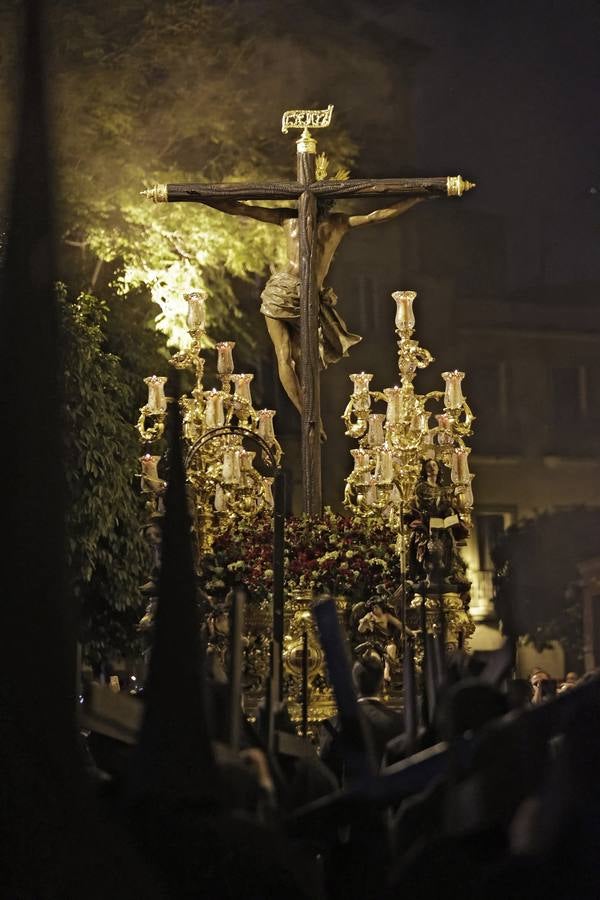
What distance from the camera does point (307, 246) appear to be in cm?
682

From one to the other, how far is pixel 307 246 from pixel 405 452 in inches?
47.3

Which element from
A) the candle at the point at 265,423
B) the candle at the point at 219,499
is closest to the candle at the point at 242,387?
the candle at the point at 265,423

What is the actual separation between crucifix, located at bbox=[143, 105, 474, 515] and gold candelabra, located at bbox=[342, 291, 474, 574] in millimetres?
239

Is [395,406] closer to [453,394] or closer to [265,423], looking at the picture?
[453,394]

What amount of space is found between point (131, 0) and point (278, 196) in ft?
12.1

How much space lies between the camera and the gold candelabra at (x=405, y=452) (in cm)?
602

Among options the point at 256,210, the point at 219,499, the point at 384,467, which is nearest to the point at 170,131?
the point at 256,210

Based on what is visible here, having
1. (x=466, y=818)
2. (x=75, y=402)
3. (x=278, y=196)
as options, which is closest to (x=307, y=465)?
(x=278, y=196)

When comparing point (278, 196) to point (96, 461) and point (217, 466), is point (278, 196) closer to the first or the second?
point (217, 466)

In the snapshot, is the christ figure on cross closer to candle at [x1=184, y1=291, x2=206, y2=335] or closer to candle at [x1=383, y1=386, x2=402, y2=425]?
candle at [x1=184, y1=291, x2=206, y2=335]

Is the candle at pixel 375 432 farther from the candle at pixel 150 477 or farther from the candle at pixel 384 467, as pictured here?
the candle at pixel 150 477

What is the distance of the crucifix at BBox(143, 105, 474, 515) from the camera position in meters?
6.75

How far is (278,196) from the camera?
6.90 metres

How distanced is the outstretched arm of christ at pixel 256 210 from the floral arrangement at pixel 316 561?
5.86ft
